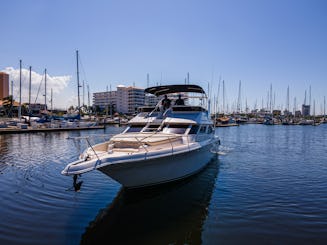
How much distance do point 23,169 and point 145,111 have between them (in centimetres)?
775

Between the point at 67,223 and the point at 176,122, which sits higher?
the point at 176,122

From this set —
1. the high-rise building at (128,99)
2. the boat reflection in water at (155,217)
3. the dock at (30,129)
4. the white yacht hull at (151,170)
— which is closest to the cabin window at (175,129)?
the white yacht hull at (151,170)

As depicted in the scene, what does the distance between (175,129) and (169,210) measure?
5.01 meters

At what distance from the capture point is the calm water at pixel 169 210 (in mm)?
6727

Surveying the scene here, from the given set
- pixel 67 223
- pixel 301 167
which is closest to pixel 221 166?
pixel 301 167

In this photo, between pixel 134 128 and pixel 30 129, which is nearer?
pixel 134 128

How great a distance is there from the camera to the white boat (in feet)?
26.7

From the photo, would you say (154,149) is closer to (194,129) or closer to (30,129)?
(194,129)

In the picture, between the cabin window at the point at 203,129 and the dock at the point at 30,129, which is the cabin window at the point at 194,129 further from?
the dock at the point at 30,129

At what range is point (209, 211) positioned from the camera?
8523 millimetres

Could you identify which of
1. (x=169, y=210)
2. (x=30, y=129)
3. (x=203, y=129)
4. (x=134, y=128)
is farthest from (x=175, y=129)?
(x=30, y=129)

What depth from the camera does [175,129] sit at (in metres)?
12.7

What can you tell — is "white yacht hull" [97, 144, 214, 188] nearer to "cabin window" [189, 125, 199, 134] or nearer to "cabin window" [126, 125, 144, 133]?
"cabin window" [189, 125, 199, 134]

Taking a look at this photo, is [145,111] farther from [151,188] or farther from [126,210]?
[126,210]
